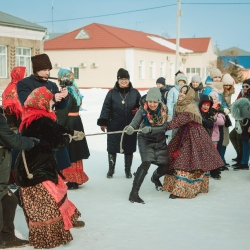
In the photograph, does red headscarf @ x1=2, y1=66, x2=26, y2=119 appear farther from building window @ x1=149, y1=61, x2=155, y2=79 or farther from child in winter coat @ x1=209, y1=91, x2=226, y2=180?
building window @ x1=149, y1=61, x2=155, y2=79

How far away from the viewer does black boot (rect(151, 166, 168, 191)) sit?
606 centimetres

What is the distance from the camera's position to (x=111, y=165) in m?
7.24

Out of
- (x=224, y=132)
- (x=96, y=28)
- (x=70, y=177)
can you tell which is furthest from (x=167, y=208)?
(x=96, y=28)

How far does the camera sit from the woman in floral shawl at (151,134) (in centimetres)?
574

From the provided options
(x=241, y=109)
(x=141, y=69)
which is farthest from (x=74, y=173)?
(x=141, y=69)

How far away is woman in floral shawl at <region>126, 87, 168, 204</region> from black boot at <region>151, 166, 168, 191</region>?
0.50 feet

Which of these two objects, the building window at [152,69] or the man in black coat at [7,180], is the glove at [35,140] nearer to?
the man in black coat at [7,180]

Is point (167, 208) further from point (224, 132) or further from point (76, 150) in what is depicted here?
point (224, 132)

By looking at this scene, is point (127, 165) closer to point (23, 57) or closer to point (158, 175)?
point (158, 175)

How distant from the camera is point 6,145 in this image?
3.78 metres

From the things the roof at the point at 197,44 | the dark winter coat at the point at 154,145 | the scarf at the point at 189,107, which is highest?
the roof at the point at 197,44

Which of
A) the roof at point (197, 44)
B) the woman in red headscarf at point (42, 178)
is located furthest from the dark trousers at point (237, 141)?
the roof at point (197, 44)

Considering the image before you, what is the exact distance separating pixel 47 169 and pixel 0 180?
408mm

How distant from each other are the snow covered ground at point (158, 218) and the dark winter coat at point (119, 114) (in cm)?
53
